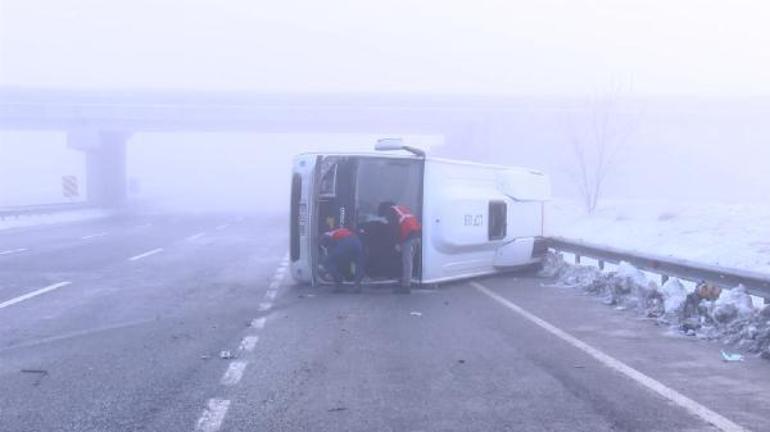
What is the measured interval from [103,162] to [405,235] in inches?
1852

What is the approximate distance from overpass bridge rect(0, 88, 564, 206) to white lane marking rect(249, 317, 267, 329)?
41.7 meters

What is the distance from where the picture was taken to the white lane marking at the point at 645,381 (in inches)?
241

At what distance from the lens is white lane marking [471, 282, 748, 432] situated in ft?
20.1

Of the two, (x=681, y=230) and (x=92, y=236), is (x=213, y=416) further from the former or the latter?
(x=681, y=230)

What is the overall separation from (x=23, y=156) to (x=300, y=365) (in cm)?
14909

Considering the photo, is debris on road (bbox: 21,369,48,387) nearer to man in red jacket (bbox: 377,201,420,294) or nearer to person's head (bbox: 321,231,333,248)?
person's head (bbox: 321,231,333,248)

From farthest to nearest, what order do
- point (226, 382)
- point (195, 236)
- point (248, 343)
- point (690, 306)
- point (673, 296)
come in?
point (195, 236)
point (673, 296)
point (690, 306)
point (248, 343)
point (226, 382)

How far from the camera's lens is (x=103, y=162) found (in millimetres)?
56594

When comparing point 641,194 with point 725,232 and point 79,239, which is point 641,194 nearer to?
point 725,232

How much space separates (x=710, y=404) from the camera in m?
6.65

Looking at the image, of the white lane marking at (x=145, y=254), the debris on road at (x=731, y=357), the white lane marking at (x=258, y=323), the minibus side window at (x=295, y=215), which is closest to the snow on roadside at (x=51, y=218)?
the white lane marking at (x=145, y=254)

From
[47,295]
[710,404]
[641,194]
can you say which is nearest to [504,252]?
[47,295]

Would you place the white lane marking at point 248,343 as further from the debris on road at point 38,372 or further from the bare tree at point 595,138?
the bare tree at point 595,138

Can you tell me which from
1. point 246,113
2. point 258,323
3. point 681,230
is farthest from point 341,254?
point 246,113
